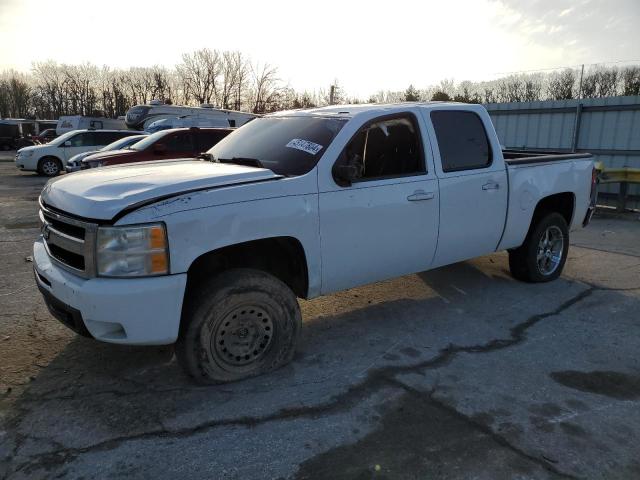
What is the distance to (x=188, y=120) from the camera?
72.2 ft

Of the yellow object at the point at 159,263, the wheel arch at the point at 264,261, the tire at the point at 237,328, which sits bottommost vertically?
the tire at the point at 237,328

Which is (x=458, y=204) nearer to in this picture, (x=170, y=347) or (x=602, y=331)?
(x=602, y=331)

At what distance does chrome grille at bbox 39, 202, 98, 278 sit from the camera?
10.0ft

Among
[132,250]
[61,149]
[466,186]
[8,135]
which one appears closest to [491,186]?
[466,186]

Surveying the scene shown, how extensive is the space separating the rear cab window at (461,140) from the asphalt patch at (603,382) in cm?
195

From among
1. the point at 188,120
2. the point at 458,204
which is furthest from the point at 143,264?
the point at 188,120

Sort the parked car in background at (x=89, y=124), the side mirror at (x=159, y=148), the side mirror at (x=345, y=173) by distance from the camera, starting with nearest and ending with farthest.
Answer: the side mirror at (x=345, y=173)
the side mirror at (x=159, y=148)
the parked car in background at (x=89, y=124)

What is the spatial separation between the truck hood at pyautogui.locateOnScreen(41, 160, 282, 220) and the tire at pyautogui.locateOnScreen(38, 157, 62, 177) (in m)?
17.8

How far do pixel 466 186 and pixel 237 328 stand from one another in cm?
248

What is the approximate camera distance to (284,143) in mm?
4105

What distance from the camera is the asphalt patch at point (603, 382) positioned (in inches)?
136

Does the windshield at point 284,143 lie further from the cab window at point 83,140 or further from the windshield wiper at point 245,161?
the cab window at point 83,140

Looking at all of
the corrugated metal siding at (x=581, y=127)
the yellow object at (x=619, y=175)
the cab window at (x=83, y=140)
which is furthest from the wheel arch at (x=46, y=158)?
the yellow object at (x=619, y=175)

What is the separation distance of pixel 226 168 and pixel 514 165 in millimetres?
3032
